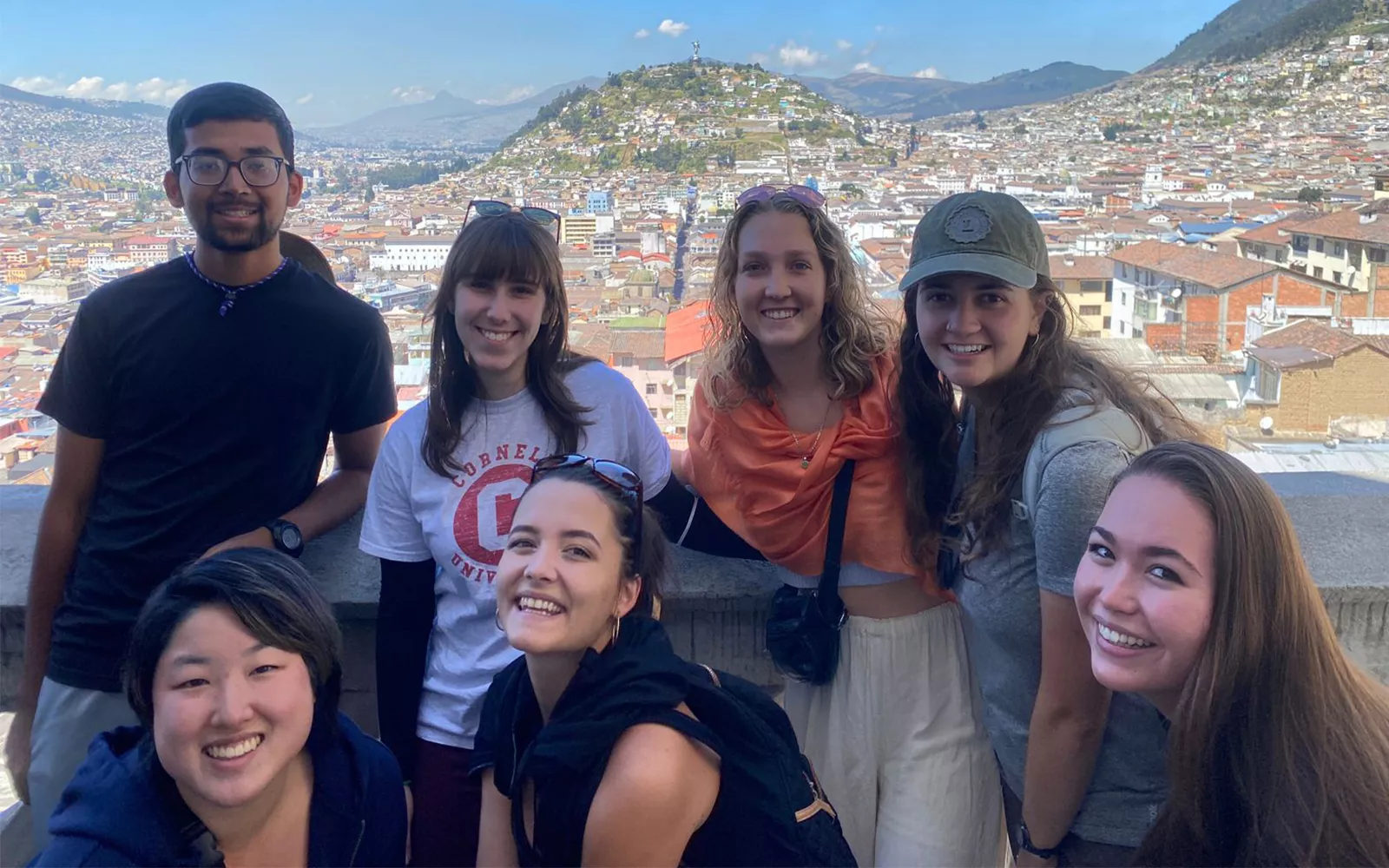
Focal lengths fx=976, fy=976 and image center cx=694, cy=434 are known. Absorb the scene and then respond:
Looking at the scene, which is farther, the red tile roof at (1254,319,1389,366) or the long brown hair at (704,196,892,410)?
the red tile roof at (1254,319,1389,366)

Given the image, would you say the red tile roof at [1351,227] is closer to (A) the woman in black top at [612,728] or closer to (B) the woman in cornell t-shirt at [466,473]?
(B) the woman in cornell t-shirt at [466,473]

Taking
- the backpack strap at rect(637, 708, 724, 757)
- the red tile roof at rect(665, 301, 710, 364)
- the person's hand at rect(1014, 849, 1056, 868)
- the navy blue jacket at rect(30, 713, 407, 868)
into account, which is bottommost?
the person's hand at rect(1014, 849, 1056, 868)

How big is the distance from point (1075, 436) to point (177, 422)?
1.80 m

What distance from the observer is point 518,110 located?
5613 millimetres

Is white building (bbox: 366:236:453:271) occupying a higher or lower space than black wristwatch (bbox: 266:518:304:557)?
higher

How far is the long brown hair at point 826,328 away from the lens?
213 centimetres

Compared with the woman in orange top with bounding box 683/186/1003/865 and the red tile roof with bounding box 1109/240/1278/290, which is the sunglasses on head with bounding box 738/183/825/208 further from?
the red tile roof with bounding box 1109/240/1278/290

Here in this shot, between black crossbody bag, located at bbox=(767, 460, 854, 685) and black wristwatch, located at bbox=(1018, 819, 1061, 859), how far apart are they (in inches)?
18.1

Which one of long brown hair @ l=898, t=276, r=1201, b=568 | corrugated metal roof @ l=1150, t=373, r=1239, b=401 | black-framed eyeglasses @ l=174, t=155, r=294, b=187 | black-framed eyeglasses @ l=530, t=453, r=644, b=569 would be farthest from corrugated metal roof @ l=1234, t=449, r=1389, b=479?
black-framed eyeglasses @ l=174, t=155, r=294, b=187

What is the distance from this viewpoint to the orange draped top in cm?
202

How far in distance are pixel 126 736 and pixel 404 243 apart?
2.05 metres

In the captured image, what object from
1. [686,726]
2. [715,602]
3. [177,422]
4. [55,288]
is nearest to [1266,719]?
[686,726]

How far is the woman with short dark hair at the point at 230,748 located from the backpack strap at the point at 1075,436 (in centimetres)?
120

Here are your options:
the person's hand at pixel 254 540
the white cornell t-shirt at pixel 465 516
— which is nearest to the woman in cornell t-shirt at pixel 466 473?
the white cornell t-shirt at pixel 465 516
